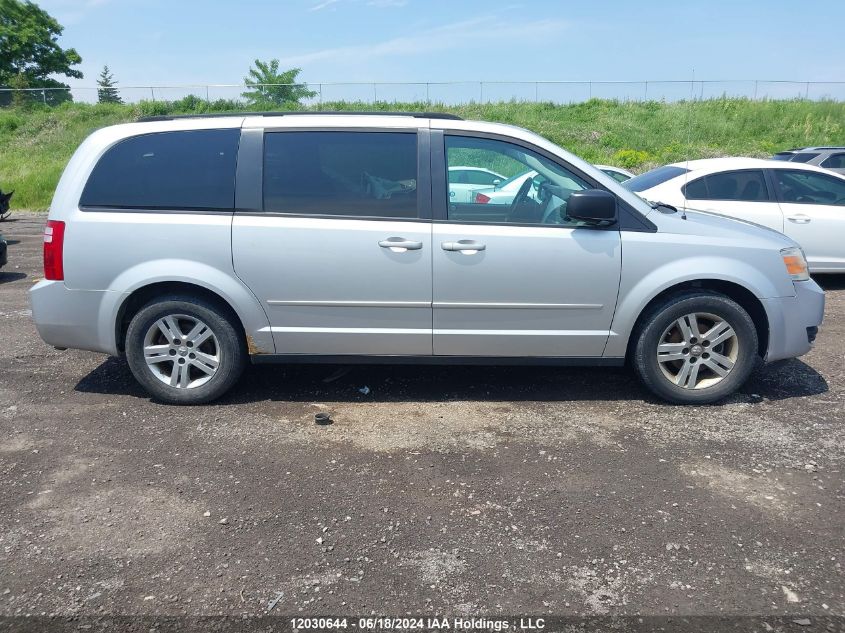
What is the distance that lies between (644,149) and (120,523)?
28080 millimetres

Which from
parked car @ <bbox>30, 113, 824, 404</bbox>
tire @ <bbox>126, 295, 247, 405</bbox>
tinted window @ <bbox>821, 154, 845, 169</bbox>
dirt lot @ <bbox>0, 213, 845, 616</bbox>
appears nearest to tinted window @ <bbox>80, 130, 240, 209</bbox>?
parked car @ <bbox>30, 113, 824, 404</bbox>

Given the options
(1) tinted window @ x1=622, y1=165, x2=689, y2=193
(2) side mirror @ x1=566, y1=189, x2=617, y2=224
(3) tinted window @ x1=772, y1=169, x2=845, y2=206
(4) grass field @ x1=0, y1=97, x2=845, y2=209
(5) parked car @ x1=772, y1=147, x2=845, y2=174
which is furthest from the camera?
(4) grass field @ x1=0, y1=97, x2=845, y2=209

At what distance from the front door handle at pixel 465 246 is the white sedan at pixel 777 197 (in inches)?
174

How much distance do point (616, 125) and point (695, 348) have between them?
28132 mm

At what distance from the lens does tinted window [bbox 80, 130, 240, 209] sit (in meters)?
4.92

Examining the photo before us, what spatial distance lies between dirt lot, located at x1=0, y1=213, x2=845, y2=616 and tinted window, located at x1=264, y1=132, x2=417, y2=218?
140 cm

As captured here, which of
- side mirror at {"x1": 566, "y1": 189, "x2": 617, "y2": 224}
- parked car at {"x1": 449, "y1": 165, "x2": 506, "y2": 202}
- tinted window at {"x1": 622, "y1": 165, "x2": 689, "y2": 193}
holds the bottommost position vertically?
side mirror at {"x1": 566, "y1": 189, "x2": 617, "y2": 224}

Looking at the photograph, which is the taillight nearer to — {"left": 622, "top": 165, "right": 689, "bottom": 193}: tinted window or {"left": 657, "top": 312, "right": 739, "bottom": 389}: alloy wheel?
{"left": 657, "top": 312, "right": 739, "bottom": 389}: alloy wheel

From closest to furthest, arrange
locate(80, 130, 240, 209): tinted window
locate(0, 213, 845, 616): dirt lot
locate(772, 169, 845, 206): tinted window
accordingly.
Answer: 1. locate(0, 213, 845, 616): dirt lot
2. locate(80, 130, 240, 209): tinted window
3. locate(772, 169, 845, 206): tinted window

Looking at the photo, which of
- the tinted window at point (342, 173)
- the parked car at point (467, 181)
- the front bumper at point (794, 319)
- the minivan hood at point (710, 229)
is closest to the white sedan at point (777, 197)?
the minivan hood at point (710, 229)

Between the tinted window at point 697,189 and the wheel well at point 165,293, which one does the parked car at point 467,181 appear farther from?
the tinted window at point 697,189

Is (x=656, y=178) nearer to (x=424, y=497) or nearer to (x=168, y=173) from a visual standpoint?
(x=168, y=173)

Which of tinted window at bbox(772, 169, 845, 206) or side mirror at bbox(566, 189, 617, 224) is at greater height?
tinted window at bbox(772, 169, 845, 206)

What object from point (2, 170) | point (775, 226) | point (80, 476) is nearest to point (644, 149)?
point (775, 226)
